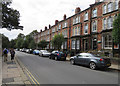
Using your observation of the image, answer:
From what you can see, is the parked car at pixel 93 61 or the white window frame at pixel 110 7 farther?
the white window frame at pixel 110 7

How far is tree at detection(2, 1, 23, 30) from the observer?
15613 mm

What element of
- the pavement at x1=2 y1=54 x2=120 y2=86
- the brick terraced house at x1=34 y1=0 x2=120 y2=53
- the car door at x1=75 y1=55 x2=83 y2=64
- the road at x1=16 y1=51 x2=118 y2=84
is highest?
the brick terraced house at x1=34 y1=0 x2=120 y2=53

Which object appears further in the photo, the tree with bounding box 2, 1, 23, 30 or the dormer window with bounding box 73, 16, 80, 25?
the dormer window with bounding box 73, 16, 80, 25

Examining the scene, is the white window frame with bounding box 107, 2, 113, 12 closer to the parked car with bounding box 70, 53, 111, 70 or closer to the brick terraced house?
the brick terraced house

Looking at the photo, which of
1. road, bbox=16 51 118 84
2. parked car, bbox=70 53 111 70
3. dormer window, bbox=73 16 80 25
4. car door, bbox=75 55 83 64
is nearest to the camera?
road, bbox=16 51 118 84

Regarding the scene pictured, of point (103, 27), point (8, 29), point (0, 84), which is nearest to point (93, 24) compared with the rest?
point (103, 27)

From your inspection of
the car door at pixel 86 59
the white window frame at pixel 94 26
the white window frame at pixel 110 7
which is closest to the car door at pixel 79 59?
the car door at pixel 86 59

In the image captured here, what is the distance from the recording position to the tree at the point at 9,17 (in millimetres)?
15613

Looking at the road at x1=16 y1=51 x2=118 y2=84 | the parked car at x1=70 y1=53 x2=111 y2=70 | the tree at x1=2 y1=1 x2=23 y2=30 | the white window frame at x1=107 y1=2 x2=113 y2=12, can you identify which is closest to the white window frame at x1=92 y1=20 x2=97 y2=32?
the white window frame at x1=107 y1=2 x2=113 y2=12

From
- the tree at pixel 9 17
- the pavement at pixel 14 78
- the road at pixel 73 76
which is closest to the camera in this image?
the pavement at pixel 14 78

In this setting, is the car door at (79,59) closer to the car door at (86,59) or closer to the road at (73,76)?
the car door at (86,59)

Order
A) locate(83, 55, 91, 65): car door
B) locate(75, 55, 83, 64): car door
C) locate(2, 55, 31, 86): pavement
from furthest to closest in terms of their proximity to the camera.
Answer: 1. locate(75, 55, 83, 64): car door
2. locate(83, 55, 91, 65): car door
3. locate(2, 55, 31, 86): pavement

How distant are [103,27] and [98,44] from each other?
3.19 meters

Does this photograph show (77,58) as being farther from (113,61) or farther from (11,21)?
(11,21)
